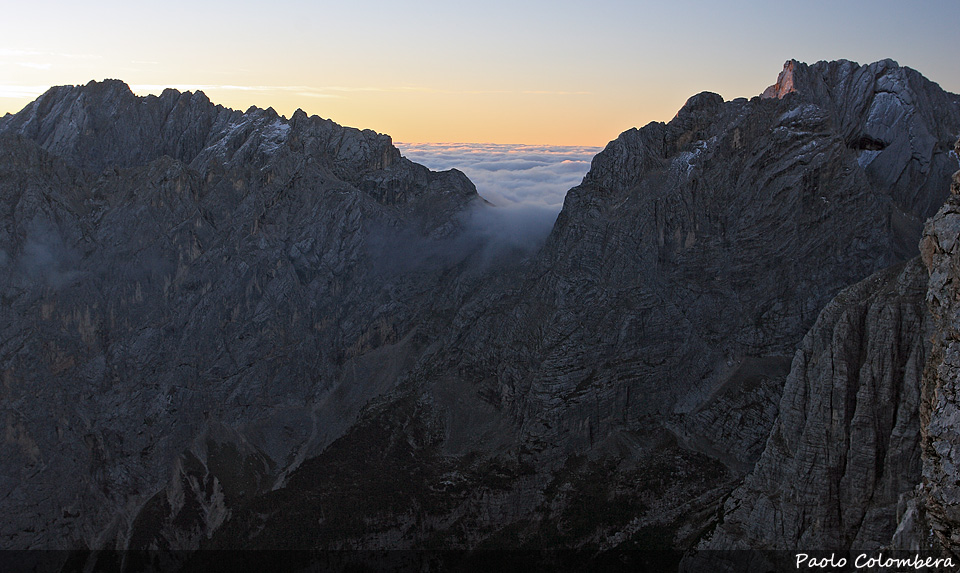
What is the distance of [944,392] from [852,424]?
204 feet

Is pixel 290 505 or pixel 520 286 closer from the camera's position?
pixel 290 505

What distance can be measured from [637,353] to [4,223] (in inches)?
5234

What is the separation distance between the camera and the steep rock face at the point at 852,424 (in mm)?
97562

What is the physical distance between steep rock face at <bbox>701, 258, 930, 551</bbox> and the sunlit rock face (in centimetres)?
3118

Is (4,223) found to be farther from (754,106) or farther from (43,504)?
(754,106)

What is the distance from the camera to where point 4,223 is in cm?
18850

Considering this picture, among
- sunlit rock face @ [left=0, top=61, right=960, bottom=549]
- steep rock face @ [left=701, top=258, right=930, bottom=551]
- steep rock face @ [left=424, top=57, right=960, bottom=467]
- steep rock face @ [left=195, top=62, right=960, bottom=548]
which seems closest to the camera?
steep rock face @ [left=701, top=258, right=930, bottom=551]

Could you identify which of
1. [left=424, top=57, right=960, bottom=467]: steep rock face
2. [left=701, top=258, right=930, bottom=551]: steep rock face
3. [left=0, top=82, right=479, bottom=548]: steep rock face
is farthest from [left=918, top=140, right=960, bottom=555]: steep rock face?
[left=0, top=82, right=479, bottom=548]: steep rock face

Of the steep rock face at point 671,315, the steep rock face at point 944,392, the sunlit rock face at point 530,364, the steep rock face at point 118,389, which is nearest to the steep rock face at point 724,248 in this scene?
the steep rock face at point 671,315

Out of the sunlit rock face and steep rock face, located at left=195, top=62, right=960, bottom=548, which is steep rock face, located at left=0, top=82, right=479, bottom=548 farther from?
steep rock face, located at left=195, top=62, right=960, bottom=548

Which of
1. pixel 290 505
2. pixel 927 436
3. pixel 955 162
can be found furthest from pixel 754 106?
pixel 927 436

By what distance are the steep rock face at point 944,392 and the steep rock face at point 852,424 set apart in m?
54.1

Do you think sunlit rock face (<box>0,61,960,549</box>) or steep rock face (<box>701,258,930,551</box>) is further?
sunlit rock face (<box>0,61,960,549</box>)

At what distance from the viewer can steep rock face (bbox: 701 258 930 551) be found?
97562mm
